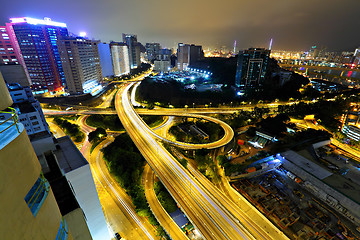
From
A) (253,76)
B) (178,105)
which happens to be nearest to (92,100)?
(178,105)

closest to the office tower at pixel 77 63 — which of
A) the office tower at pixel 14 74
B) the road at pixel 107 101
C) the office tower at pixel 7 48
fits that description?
the road at pixel 107 101

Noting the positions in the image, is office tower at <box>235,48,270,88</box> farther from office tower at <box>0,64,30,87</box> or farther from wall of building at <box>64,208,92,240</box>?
wall of building at <box>64,208,92,240</box>

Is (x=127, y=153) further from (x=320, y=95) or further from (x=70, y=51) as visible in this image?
(x=320, y=95)

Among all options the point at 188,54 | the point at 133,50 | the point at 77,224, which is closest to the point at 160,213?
the point at 77,224

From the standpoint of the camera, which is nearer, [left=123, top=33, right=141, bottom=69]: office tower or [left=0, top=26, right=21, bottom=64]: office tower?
[left=0, top=26, right=21, bottom=64]: office tower

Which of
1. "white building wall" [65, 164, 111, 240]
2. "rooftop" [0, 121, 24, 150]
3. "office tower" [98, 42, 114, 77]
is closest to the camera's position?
"rooftop" [0, 121, 24, 150]

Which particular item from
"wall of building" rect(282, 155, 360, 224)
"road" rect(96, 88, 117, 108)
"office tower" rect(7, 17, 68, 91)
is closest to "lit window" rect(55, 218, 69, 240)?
"wall of building" rect(282, 155, 360, 224)

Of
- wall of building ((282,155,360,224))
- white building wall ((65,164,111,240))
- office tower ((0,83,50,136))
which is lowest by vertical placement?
wall of building ((282,155,360,224))
